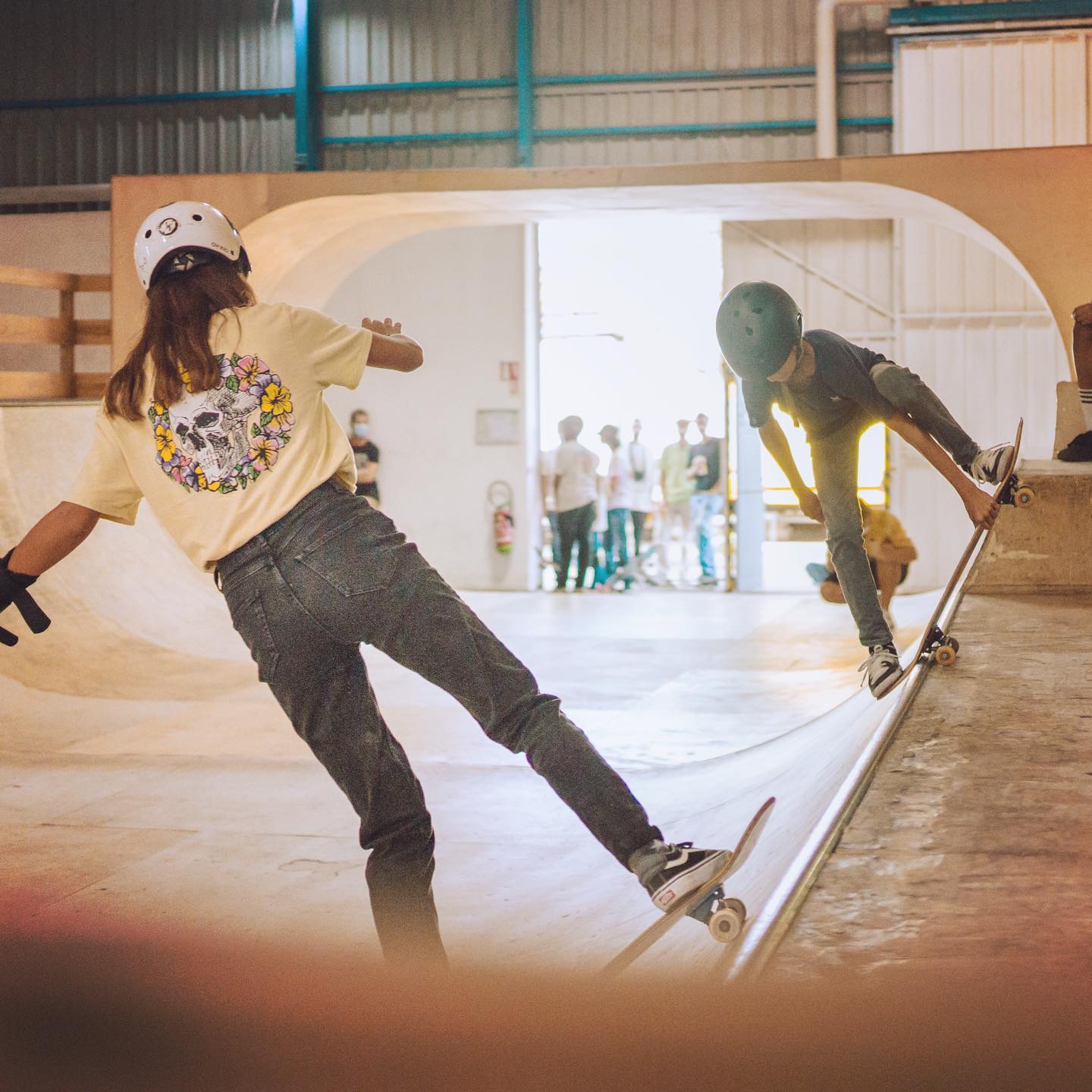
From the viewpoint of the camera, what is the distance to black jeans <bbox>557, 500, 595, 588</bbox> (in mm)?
14117

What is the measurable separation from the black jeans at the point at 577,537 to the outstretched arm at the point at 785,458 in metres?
9.51

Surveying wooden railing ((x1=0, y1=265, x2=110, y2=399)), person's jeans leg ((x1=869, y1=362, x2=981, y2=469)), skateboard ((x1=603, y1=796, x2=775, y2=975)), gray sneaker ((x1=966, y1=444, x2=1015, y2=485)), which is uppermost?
wooden railing ((x1=0, y1=265, x2=110, y2=399))

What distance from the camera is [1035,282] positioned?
830 centimetres

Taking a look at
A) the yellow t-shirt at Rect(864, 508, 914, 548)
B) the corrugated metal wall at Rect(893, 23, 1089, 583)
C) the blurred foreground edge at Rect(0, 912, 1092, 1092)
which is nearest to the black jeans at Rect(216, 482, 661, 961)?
the blurred foreground edge at Rect(0, 912, 1092, 1092)

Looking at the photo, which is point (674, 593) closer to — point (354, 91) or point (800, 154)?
point (800, 154)

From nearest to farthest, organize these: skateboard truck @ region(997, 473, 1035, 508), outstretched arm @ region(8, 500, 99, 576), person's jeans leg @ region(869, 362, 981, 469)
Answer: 1. outstretched arm @ region(8, 500, 99, 576)
2. person's jeans leg @ region(869, 362, 981, 469)
3. skateboard truck @ region(997, 473, 1035, 508)

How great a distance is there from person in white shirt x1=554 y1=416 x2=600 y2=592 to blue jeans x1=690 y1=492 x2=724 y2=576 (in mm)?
1291

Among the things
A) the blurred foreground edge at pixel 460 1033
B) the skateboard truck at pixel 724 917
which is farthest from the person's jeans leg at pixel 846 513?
the blurred foreground edge at pixel 460 1033

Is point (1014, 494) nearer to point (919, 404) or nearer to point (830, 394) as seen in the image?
point (919, 404)

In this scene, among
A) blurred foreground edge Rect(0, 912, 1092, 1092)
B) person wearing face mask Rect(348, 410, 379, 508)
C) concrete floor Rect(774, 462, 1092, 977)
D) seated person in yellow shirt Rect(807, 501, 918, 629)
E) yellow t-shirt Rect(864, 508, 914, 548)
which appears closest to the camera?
blurred foreground edge Rect(0, 912, 1092, 1092)

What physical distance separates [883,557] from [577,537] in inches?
240

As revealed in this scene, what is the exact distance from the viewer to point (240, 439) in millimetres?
2451

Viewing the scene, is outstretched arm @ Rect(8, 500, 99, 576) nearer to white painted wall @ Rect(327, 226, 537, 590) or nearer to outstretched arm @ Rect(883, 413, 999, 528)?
outstretched arm @ Rect(883, 413, 999, 528)

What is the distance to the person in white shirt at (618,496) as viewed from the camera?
14.4 metres
